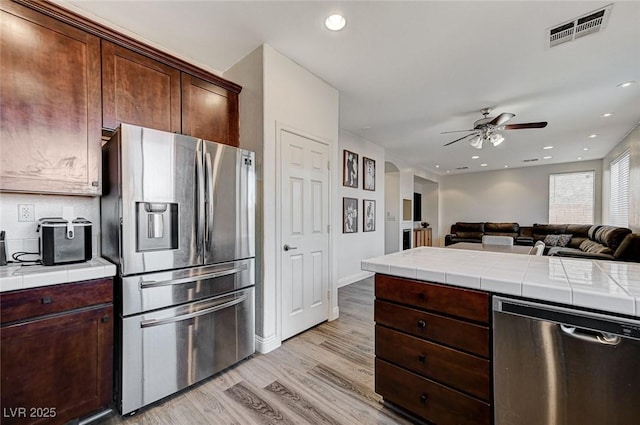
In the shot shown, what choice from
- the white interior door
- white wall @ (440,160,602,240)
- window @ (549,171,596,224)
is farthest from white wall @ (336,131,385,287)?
window @ (549,171,596,224)

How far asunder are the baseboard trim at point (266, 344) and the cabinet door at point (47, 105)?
5.75 feet

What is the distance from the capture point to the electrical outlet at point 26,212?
1.77 meters

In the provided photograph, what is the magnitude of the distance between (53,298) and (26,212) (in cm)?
82

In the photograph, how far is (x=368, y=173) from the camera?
5.42 m

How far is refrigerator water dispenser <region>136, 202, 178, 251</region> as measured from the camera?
→ 171 cm

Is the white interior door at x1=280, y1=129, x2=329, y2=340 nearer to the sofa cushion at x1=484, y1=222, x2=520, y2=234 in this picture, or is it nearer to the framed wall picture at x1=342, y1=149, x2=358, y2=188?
the framed wall picture at x1=342, y1=149, x2=358, y2=188

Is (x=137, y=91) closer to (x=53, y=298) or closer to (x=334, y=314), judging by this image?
(x=53, y=298)

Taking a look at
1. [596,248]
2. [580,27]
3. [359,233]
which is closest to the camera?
[580,27]

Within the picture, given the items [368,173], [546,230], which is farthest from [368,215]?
[546,230]

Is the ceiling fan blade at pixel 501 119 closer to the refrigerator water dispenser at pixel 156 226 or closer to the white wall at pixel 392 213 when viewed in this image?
the white wall at pixel 392 213

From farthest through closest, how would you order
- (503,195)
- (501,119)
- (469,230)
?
(469,230) < (503,195) < (501,119)

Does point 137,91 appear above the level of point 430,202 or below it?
above

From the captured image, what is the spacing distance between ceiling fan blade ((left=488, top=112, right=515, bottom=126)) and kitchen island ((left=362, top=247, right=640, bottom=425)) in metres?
2.48

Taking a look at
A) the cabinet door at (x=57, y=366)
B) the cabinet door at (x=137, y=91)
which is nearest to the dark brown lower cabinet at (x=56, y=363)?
the cabinet door at (x=57, y=366)
